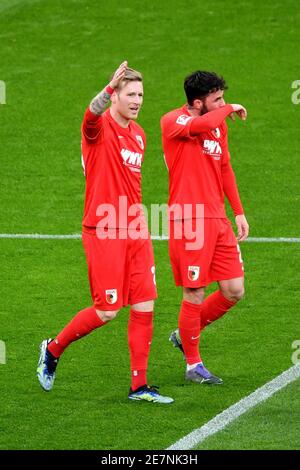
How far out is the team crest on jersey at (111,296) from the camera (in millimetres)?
10039

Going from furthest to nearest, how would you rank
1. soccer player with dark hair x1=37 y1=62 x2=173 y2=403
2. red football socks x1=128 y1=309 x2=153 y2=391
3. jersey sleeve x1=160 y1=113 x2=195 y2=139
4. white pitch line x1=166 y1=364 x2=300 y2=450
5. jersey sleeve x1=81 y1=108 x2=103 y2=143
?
jersey sleeve x1=160 y1=113 x2=195 y2=139 → red football socks x1=128 y1=309 x2=153 y2=391 → soccer player with dark hair x1=37 y1=62 x2=173 y2=403 → jersey sleeve x1=81 y1=108 x2=103 y2=143 → white pitch line x1=166 y1=364 x2=300 y2=450

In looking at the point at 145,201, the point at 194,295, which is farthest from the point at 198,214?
the point at 145,201

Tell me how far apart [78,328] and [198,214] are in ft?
4.03

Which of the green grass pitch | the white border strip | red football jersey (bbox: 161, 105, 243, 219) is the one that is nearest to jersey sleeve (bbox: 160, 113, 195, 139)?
red football jersey (bbox: 161, 105, 243, 219)

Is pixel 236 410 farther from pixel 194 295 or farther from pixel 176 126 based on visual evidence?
pixel 176 126

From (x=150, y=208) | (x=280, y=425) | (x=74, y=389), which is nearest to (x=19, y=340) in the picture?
(x=74, y=389)

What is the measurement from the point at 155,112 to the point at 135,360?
9607 mm

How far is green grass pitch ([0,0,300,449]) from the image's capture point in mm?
9727

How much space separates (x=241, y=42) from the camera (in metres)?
21.4

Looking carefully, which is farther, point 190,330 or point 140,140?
point 190,330

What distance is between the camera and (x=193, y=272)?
10.5 m

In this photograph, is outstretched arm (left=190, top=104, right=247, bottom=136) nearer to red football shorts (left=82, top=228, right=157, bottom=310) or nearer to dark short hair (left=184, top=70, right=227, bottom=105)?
dark short hair (left=184, top=70, right=227, bottom=105)

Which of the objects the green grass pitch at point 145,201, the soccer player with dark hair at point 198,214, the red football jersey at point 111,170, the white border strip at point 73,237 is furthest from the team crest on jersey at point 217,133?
the white border strip at point 73,237
